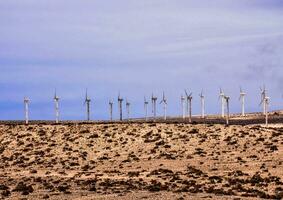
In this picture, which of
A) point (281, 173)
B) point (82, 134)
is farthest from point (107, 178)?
point (82, 134)

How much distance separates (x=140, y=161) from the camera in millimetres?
85000

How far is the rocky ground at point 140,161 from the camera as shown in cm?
5445

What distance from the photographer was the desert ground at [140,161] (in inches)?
2140

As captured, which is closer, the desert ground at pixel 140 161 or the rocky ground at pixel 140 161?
the desert ground at pixel 140 161

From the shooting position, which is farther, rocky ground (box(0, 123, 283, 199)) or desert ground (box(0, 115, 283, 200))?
rocky ground (box(0, 123, 283, 199))

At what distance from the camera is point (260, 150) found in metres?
87.6

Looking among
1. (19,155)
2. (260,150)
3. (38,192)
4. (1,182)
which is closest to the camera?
(38,192)

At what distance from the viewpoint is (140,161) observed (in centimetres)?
8500

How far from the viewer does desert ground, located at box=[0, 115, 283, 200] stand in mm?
54344

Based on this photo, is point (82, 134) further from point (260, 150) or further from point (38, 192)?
point (38, 192)

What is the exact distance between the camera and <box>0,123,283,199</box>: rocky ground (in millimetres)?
54447

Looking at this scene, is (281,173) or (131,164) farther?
(131,164)

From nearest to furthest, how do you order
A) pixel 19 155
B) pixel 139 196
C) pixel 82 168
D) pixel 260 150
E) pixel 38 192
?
pixel 139 196 → pixel 38 192 → pixel 82 168 → pixel 260 150 → pixel 19 155

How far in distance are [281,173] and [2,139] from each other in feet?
171
